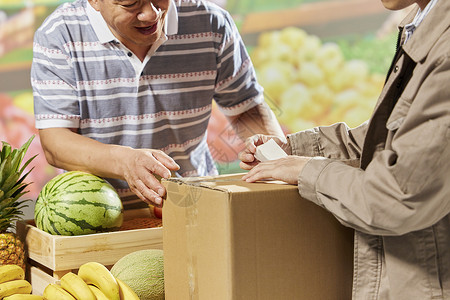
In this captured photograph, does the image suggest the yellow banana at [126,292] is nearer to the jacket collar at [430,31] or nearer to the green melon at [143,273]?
the green melon at [143,273]

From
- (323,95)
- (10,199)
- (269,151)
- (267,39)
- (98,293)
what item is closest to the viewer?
(98,293)

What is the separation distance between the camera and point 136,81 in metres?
2.36

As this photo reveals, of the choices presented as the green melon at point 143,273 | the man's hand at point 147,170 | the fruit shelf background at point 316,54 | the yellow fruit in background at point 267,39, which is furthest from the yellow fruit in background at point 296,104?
the green melon at point 143,273

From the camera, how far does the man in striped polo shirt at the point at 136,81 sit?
2.15 m

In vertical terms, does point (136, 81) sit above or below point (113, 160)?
above

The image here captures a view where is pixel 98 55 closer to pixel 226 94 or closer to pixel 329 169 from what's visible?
pixel 226 94

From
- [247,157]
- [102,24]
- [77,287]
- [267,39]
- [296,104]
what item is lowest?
[296,104]

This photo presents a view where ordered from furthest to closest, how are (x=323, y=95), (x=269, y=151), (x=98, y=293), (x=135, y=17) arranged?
1. (x=323, y=95)
2. (x=135, y=17)
3. (x=269, y=151)
4. (x=98, y=293)

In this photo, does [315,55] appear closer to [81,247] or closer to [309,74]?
[309,74]

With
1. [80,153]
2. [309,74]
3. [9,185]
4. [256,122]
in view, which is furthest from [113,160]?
[309,74]

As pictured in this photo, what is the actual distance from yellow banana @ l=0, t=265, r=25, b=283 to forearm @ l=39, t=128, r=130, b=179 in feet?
1.36

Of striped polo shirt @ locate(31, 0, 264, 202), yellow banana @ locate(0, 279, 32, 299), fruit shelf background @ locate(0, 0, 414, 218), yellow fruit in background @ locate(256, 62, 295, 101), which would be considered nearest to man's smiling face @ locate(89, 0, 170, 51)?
striped polo shirt @ locate(31, 0, 264, 202)

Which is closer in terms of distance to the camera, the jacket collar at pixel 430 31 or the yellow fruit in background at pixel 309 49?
the jacket collar at pixel 430 31

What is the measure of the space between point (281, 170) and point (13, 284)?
79 cm
